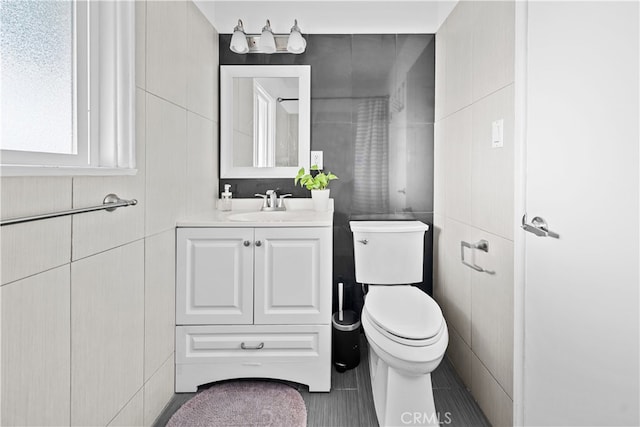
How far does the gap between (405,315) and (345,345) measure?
59 cm

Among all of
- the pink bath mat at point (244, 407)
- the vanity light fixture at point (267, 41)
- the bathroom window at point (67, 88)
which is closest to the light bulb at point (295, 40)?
the vanity light fixture at point (267, 41)

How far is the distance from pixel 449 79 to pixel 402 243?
0.99 m

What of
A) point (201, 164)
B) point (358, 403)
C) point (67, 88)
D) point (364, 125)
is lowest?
point (358, 403)

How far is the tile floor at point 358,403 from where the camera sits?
173 centimetres

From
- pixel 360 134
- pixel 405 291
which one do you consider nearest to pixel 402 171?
pixel 360 134

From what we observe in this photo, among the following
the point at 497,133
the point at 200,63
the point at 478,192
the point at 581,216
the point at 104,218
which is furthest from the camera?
the point at 200,63

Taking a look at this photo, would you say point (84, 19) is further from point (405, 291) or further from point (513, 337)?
point (513, 337)

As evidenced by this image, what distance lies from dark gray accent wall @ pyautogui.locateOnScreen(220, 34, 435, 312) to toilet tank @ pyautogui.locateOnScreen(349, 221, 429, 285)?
0.34 metres

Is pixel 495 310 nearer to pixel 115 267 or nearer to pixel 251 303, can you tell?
pixel 251 303

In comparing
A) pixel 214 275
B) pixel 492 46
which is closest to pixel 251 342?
pixel 214 275

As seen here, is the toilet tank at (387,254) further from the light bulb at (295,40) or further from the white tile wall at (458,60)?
the light bulb at (295,40)

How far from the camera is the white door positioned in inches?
38.7

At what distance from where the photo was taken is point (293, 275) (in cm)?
191

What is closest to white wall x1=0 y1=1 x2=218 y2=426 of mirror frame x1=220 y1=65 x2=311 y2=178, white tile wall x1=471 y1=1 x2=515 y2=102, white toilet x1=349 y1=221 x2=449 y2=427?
mirror frame x1=220 y1=65 x2=311 y2=178
